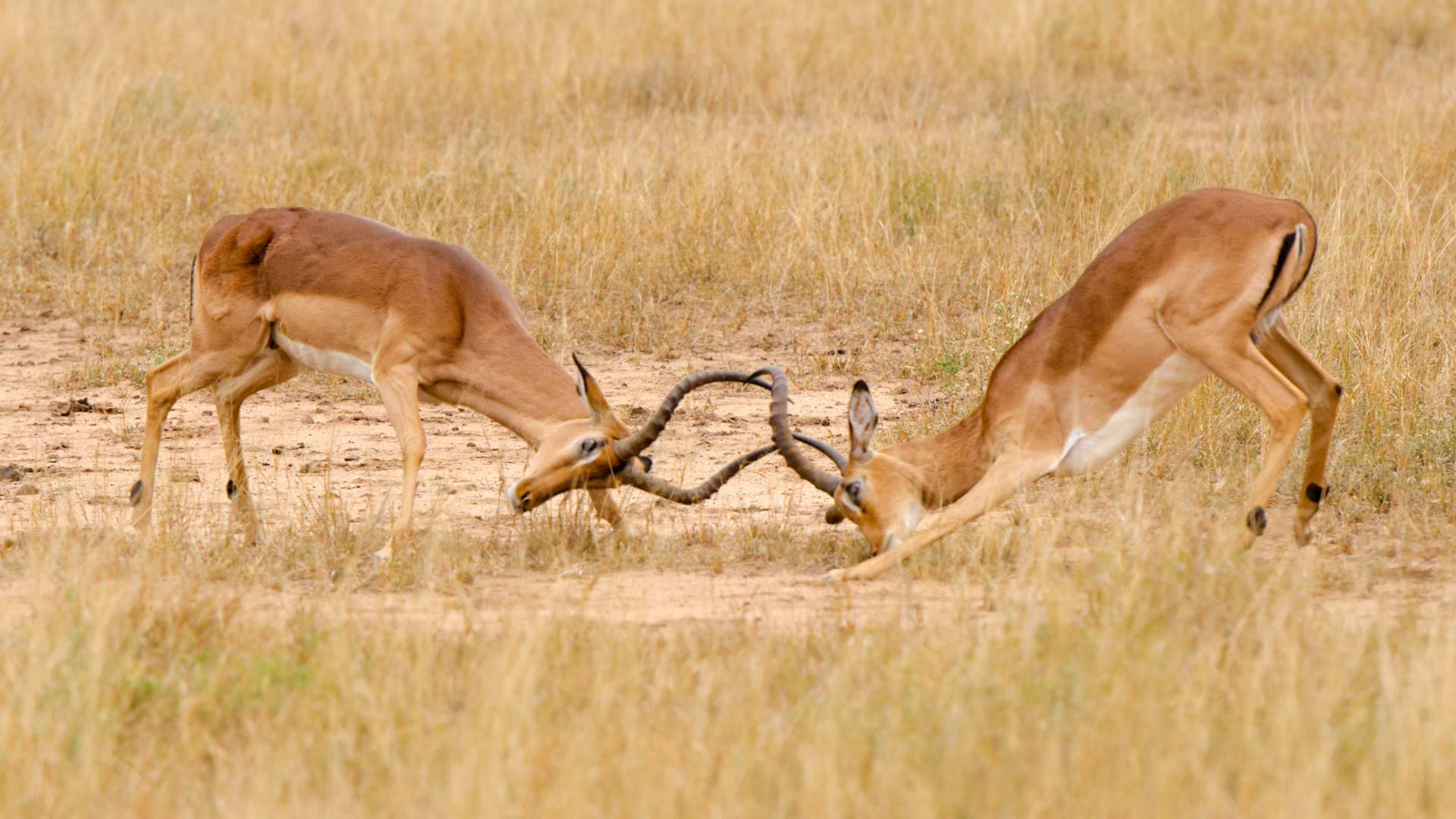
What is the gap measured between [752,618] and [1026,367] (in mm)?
1751

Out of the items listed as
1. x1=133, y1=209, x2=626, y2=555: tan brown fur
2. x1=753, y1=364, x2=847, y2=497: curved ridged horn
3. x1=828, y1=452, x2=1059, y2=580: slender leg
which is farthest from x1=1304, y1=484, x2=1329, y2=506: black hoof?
x1=133, y1=209, x2=626, y2=555: tan brown fur

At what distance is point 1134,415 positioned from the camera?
6.23 meters

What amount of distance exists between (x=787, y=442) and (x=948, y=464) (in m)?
0.78

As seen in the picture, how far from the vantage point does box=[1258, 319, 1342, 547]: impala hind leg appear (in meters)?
6.16

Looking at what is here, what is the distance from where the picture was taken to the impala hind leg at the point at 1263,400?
19.1 feet

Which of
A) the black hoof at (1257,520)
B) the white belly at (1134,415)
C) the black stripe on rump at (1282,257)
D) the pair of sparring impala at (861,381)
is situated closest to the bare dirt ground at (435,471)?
the pair of sparring impala at (861,381)

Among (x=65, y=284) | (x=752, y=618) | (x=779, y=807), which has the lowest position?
(x=65, y=284)

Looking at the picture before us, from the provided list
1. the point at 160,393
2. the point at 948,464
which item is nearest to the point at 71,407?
the point at 160,393

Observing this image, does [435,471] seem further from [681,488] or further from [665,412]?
[665,412]

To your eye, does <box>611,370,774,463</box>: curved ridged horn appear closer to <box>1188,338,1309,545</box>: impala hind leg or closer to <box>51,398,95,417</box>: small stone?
<box>1188,338,1309,545</box>: impala hind leg

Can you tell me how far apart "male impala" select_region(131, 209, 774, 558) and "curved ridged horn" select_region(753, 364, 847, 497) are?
11 centimetres

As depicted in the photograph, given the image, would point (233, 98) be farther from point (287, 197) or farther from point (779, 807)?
point (779, 807)

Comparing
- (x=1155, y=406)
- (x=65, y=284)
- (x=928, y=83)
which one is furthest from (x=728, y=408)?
(x=928, y=83)

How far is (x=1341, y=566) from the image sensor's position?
5.80 metres
